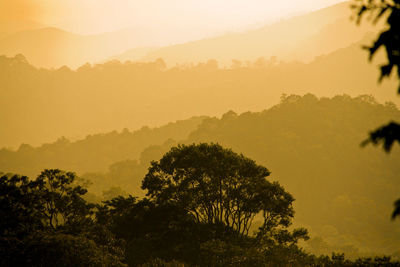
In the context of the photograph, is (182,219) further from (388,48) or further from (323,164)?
(323,164)

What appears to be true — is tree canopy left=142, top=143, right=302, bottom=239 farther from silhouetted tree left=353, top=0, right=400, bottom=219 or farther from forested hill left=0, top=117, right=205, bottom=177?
forested hill left=0, top=117, right=205, bottom=177

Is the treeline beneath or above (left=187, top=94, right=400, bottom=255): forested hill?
beneath

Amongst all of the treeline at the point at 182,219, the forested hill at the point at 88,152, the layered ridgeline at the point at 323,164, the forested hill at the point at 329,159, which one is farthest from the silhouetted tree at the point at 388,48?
the forested hill at the point at 88,152

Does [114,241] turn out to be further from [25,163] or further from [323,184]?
[25,163]

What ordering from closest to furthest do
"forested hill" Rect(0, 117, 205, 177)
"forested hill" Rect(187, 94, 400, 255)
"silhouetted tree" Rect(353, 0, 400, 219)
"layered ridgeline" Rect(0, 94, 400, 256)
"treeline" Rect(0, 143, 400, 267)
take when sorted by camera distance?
"silhouetted tree" Rect(353, 0, 400, 219), "treeline" Rect(0, 143, 400, 267), "layered ridgeline" Rect(0, 94, 400, 256), "forested hill" Rect(187, 94, 400, 255), "forested hill" Rect(0, 117, 205, 177)

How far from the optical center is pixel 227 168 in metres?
32.9

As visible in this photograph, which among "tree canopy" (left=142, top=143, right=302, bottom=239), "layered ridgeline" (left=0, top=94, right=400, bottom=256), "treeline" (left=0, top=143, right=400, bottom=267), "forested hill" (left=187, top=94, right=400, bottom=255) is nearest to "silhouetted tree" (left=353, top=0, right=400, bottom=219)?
"treeline" (left=0, top=143, right=400, bottom=267)

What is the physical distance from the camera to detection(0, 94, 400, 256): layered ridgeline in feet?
284

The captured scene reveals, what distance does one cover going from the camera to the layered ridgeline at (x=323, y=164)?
284 ft

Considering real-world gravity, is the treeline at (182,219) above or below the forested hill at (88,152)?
below

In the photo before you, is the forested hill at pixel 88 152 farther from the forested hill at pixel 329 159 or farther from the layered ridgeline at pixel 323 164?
the forested hill at pixel 329 159

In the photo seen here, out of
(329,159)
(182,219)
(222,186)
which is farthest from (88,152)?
(182,219)

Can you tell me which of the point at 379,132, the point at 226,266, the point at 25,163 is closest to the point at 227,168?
the point at 226,266

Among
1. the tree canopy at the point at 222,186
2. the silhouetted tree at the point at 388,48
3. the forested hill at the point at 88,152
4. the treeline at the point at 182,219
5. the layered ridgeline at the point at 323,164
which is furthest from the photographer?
the forested hill at the point at 88,152
